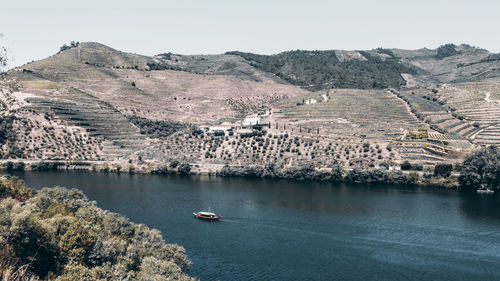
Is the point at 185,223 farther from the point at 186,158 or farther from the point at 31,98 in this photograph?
the point at 31,98

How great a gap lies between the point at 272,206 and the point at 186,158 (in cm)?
6642

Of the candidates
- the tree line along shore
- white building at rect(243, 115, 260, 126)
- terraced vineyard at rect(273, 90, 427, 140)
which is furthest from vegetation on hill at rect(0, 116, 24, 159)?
terraced vineyard at rect(273, 90, 427, 140)

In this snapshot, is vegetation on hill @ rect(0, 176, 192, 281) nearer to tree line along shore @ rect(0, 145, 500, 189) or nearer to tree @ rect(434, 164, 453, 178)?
tree line along shore @ rect(0, 145, 500, 189)

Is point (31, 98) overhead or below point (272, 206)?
overhead

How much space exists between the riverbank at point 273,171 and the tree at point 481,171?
12.3ft

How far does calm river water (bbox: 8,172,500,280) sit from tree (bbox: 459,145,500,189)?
548cm

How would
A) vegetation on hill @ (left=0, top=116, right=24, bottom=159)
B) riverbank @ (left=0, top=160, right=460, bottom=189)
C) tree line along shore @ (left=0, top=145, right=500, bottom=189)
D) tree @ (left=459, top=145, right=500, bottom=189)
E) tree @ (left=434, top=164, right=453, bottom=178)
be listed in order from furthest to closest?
1. vegetation on hill @ (left=0, top=116, right=24, bottom=159)
2. riverbank @ (left=0, top=160, right=460, bottom=189)
3. tree @ (left=434, top=164, right=453, bottom=178)
4. tree line along shore @ (left=0, top=145, right=500, bottom=189)
5. tree @ (left=459, top=145, right=500, bottom=189)

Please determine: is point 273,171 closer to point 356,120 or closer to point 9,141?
point 356,120

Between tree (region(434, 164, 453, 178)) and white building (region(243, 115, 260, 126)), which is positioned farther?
white building (region(243, 115, 260, 126))

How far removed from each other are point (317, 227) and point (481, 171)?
63.1 meters

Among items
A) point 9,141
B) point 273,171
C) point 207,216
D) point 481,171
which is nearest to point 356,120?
point 273,171

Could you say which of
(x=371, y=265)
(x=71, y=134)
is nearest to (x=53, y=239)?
(x=371, y=265)

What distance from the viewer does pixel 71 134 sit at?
175625 millimetres

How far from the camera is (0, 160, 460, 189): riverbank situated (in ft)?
426
